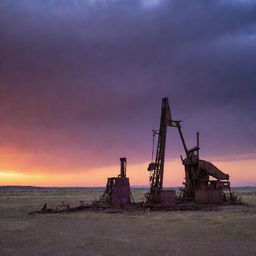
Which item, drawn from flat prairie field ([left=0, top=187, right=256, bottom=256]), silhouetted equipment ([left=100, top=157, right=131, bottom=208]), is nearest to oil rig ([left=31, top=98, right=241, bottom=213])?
silhouetted equipment ([left=100, top=157, right=131, bottom=208])

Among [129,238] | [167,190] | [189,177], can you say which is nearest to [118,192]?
[167,190]

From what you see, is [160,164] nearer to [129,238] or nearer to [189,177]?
[189,177]

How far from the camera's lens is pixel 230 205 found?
3359cm

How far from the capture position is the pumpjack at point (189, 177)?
32.9m

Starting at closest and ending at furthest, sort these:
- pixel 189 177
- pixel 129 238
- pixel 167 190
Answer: pixel 129 238 → pixel 167 190 → pixel 189 177

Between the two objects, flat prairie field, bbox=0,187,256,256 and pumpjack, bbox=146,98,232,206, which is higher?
pumpjack, bbox=146,98,232,206

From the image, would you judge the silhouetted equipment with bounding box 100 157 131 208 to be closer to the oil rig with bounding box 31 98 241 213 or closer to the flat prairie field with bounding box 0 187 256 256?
the oil rig with bounding box 31 98 241 213

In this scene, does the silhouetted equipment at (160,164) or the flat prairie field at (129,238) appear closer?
the flat prairie field at (129,238)

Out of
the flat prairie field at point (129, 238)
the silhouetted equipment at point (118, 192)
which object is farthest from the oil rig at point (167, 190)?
the flat prairie field at point (129, 238)

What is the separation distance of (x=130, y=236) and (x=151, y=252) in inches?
147

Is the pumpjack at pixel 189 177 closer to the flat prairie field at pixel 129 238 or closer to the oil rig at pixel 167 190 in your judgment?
the oil rig at pixel 167 190

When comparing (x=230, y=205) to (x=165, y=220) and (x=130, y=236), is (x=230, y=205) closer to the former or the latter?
(x=165, y=220)

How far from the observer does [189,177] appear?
37.8 meters

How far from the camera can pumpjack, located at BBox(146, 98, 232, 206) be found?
108 ft
